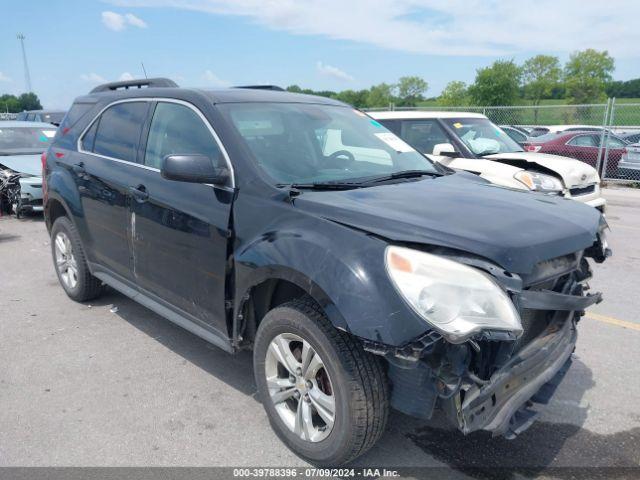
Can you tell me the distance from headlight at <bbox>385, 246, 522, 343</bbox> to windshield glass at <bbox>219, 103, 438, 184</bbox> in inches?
43.4

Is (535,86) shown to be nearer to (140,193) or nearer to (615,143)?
(615,143)

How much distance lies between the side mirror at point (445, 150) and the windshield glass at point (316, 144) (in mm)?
3731

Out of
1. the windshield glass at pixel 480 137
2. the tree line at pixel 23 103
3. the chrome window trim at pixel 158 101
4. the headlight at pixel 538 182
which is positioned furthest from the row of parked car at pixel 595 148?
the tree line at pixel 23 103

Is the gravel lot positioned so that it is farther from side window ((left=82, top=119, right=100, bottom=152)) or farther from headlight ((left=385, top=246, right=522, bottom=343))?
side window ((left=82, top=119, right=100, bottom=152))

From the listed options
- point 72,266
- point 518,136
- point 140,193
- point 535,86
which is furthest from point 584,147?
point 535,86

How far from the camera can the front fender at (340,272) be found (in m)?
2.20

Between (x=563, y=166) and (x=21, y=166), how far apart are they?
8925mm

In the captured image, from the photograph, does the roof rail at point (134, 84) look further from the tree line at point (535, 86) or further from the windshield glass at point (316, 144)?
the tree line at point (535, 86)

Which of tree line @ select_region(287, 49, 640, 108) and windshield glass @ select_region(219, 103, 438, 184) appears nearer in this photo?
windshield glass @ select_region(219, 103, 438, 184)

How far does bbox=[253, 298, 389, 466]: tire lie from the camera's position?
7.83 ft

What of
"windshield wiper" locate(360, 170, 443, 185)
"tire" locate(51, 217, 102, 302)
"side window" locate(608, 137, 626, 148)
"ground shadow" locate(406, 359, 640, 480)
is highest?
"windshield wiper" locate(360, 170, 443, 185)

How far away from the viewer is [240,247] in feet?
9.62

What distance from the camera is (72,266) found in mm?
4969

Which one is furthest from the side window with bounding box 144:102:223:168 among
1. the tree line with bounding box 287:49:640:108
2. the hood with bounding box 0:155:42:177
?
the tree line with bounding box 287:49:640:108
